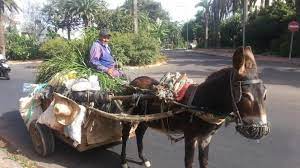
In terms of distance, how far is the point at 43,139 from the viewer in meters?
6.82

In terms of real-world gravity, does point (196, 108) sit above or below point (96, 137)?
above

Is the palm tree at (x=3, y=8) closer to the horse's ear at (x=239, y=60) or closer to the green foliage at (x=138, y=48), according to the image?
the green foliage at (x=138, y=48)

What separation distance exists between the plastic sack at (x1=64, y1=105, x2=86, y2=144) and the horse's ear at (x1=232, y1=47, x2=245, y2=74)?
279 cm

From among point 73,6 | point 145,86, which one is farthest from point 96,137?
point 73,6

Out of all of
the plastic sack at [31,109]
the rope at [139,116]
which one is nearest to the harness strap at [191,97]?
the rope at [139,116]

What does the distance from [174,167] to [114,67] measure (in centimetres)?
203

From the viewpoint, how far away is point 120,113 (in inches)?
242

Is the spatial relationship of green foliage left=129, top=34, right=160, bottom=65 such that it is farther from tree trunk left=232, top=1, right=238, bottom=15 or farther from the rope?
tree trunk left=232, top=1, right=238, bottom=15

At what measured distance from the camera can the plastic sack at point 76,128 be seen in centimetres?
602

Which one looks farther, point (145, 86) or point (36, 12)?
point (36, 12)

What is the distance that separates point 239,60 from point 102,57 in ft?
11.4

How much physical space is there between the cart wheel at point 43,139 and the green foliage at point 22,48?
3571cm

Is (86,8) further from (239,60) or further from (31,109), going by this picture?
(239,60)

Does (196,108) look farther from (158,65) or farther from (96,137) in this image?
(158,65)
